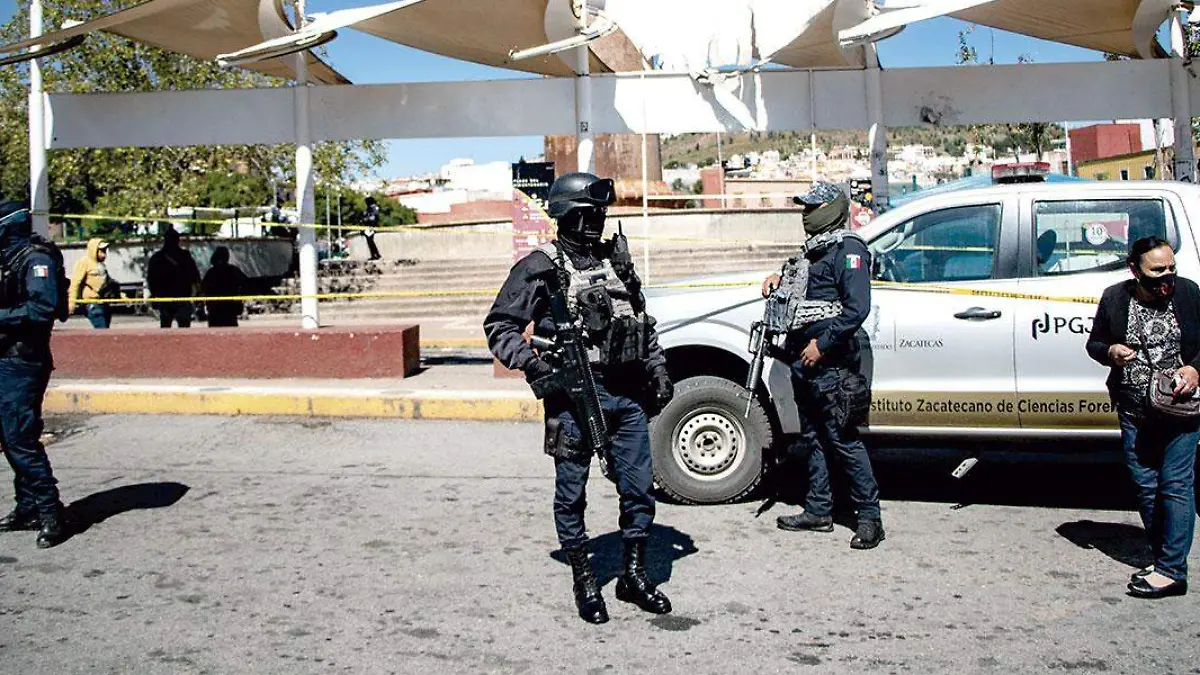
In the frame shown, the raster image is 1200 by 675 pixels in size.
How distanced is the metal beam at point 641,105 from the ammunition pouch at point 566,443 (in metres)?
6.59

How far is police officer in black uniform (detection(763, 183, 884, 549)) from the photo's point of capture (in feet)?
17.8

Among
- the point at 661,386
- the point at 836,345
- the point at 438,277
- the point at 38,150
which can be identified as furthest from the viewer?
the point at 438,277

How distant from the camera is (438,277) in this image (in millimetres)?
19984

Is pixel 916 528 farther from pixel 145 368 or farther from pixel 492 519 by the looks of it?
pixel 145 368

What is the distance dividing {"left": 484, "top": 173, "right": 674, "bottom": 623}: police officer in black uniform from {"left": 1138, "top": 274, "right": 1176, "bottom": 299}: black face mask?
6.93 ft

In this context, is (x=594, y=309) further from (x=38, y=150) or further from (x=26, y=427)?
(x=38, y=150)

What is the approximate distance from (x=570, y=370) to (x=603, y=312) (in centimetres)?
28

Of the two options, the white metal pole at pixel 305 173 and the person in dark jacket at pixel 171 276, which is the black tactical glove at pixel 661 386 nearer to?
the white metal pole at pixel 305 173

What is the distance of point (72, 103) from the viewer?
35.8 ft

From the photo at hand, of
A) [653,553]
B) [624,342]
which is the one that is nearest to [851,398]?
[653,553]

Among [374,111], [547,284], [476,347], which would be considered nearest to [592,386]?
[547,284]

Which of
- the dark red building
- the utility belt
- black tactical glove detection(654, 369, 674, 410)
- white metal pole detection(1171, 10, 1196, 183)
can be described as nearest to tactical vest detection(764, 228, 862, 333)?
black tactical glove detection(654, 369, 674, 410)

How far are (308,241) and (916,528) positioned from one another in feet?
23.4

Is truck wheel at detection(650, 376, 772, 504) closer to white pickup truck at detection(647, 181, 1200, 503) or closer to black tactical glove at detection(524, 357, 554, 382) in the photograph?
white pickup truck at detection(647, 181, 1200, 503)
